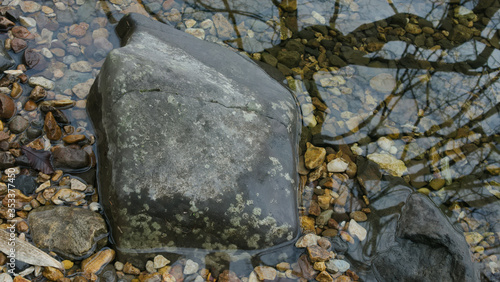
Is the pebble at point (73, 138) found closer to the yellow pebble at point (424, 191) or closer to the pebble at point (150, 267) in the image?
the pebble at point (150, 267)

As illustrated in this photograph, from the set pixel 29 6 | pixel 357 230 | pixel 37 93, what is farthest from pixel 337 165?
pixel 29 6

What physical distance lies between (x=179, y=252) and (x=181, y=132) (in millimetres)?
859

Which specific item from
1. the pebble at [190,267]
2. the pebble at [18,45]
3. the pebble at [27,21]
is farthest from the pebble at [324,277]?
the pebble at [27,21]

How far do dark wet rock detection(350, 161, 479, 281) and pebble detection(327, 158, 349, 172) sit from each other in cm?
22

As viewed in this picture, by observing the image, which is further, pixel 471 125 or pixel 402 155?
pixel 471 125

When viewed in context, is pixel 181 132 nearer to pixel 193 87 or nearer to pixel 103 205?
pixel 193 87

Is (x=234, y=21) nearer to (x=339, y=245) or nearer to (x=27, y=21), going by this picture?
(x=27, y=21)

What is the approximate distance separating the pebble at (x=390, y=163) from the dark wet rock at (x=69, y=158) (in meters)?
2.46

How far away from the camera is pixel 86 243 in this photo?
2648mm

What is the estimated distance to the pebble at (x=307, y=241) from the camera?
291 cm

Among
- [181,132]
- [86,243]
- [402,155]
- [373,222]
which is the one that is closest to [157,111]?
[181,132]

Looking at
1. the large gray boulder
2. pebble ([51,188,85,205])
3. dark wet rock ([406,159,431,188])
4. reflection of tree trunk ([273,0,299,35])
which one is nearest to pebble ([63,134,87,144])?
the large gray boulder

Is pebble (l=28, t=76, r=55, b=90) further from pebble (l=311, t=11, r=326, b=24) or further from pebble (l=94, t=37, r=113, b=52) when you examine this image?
pebble (l=311, t=11, r=326, b=24)

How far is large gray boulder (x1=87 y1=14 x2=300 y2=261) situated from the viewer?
2.69 metres
